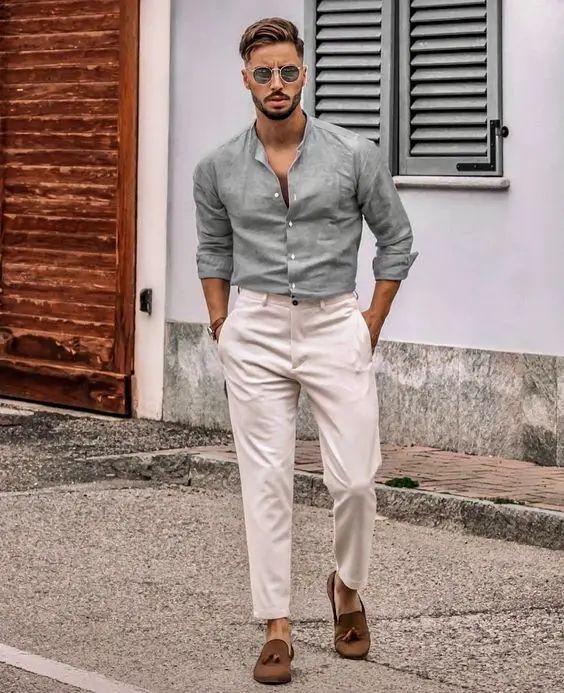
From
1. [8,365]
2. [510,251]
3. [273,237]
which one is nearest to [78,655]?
[273,237]

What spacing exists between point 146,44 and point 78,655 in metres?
6.76

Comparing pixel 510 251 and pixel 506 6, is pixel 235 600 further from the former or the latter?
pixel 506 6

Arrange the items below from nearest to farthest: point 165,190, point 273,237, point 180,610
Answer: point 273,237
point 180,610
point 165,190

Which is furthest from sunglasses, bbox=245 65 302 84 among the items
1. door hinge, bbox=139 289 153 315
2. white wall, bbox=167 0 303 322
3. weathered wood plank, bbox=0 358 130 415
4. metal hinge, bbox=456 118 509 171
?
weathered wood plank, bbox=0 358 130 415

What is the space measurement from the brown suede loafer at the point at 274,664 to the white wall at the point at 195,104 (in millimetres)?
6103

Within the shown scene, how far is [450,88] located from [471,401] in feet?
5.76

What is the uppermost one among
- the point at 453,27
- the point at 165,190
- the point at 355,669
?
the point at 453,27

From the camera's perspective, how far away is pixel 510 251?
1023cm

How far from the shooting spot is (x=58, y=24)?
12.8 metres

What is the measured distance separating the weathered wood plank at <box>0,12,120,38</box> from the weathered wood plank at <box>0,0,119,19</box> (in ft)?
0.09

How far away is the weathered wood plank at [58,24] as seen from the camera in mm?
12500

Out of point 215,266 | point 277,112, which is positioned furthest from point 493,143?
point 277,112

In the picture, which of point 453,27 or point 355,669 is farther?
point 453,27

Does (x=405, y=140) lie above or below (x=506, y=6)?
below
